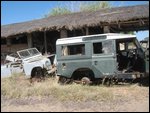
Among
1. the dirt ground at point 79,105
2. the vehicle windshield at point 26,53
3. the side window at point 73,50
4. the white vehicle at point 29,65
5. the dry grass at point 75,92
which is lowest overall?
the dirt ground at point 79,105

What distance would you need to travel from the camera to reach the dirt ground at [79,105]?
9.34m

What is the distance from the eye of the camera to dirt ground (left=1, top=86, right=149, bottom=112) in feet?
30.7

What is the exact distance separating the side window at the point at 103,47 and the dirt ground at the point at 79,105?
7.05 ft

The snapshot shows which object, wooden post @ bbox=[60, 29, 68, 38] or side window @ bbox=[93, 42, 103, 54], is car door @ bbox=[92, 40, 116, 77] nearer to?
side window @ bbox=[93, 42, 103, 54]

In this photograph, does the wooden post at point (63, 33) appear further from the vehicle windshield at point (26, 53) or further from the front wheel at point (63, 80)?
the front wheel at point (63, 80)

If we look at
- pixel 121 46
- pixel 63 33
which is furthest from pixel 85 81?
pixel 63 33

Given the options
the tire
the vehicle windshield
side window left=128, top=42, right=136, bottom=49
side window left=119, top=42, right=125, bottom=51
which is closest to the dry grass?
the tire

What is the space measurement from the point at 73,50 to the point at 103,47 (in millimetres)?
1425

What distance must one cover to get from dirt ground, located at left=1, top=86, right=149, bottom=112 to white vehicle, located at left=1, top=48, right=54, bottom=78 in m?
4.56

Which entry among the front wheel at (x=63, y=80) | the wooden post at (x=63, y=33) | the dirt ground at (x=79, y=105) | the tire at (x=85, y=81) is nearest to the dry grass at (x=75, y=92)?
the dirt ground at (x=79, y=105)

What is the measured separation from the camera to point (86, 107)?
9641 mm

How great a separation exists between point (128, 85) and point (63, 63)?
2.86 meters

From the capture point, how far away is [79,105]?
32.7ft

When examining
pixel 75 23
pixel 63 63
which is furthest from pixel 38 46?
pixel 63 63
